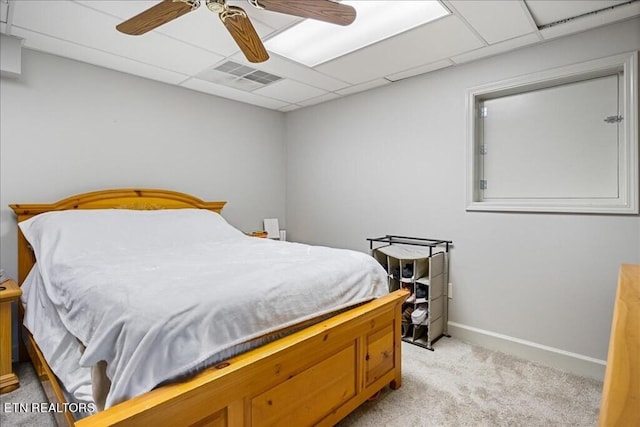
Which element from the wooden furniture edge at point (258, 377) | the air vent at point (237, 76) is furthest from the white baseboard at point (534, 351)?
the air vent at point (237, 76)

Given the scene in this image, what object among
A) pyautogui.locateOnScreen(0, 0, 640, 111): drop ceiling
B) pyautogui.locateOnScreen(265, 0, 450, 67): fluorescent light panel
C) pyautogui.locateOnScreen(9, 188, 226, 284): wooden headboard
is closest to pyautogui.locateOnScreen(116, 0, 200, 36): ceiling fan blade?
pyautogui.locateOnScreen(0, 0, 640, 111): drop ceiling

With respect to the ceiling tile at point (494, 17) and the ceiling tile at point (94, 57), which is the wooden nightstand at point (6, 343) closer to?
the ceiling tile at point (94, 57)

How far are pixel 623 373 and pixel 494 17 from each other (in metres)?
2.16

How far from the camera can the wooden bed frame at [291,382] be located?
110 centimetres

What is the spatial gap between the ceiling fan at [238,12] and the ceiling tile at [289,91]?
58.7 inches

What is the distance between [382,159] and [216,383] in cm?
269

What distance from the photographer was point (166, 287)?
142 cm

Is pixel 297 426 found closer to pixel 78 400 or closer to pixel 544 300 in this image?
pixel 78 400

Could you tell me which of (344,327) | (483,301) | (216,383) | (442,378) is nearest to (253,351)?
(216,383)

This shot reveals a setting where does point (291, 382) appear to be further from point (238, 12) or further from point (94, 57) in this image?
point (94, 57)

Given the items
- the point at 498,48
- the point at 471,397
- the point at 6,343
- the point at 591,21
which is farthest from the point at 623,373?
the point at 6,343

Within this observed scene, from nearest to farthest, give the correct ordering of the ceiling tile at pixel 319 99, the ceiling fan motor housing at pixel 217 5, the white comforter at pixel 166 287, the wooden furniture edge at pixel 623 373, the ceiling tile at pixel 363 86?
the wooden furniture edge at pixel 623 373 < the white comforter at pixel 166 287 < the ceiling fan motor housing at pixel 217 5 < the ceiling tile at pixel 363 86 < the ceiling tile at pixel 319 99

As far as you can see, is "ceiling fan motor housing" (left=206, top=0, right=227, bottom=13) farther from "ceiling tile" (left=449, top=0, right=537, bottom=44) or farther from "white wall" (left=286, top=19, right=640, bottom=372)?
"white wall" (left=286, top=19, right=640, bottom=372)

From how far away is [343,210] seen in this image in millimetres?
3791
